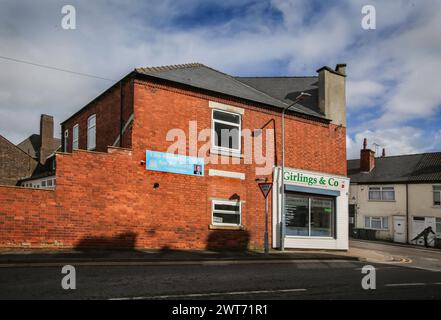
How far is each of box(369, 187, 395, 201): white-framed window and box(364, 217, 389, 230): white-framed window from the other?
1860 millimetres

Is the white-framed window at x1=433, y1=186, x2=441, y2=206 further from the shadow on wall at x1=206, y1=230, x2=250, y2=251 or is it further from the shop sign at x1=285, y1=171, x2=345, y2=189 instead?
the shadow on wall at x1=206, y1=230, x2=250, y2=251

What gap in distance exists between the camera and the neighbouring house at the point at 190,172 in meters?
13.0

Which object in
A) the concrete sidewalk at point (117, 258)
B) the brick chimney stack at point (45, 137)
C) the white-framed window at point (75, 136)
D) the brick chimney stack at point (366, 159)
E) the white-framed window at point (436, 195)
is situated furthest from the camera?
the brick chimney stack at point (366, 159)

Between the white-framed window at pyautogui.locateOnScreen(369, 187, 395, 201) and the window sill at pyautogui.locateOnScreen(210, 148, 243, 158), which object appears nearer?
the window sill at pyautogui.locateOnScreen(210, 148, 243, 158)

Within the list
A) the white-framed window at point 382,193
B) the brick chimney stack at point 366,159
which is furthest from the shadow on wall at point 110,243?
the brick chimney stack at point 366,159

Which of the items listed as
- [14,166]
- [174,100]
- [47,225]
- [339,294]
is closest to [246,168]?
[174,100]

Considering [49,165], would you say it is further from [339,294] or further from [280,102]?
[339,294]

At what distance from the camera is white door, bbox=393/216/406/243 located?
115ft

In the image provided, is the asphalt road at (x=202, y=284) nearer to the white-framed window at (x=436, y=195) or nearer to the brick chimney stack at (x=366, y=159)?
the white-framed window at (x=436, y=195)

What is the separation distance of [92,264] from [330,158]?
13.7 m

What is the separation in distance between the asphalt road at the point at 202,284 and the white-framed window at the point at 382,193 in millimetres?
27710

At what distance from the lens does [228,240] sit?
1625cm

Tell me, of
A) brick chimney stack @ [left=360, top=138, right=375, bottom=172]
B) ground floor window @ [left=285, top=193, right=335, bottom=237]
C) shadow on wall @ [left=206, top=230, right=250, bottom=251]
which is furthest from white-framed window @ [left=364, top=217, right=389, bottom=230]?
shadow on wall @ [left=206, top=230, right=250, bottom=251]
